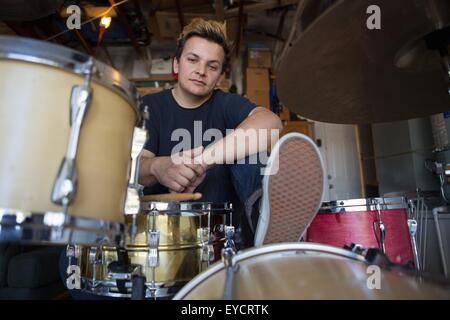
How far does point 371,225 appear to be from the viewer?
106cm

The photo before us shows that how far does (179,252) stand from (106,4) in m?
2.05

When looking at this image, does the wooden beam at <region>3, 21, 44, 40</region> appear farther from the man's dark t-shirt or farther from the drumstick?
the drumstick

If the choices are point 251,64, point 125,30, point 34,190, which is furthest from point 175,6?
point 34,190

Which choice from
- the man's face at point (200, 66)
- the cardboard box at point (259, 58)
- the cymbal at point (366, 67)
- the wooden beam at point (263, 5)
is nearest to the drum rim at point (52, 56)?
the cymbal at point (366, 67)

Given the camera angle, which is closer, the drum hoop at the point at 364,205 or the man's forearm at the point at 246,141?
the man's forearm at the point at 246,141

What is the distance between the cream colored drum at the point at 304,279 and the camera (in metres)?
0.39

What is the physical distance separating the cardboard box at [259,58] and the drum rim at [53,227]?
2.59 meters

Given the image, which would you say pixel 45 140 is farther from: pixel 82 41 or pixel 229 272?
pixel 82 41

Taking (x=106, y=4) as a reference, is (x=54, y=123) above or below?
below

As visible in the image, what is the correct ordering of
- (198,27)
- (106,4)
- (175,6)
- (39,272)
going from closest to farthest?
(198,27) → (39,272) → (106,4) → (175,6)

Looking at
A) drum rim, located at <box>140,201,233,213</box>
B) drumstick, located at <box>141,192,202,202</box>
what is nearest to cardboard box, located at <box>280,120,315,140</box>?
drum rim, located at <box>140,201,233,213</box>

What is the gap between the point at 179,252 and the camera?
0.74 m

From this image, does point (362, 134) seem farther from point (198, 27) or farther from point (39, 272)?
point (39, 272)

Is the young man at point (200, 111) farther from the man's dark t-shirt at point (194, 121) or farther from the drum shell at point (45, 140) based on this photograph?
the drum shell at point (45, 140)
